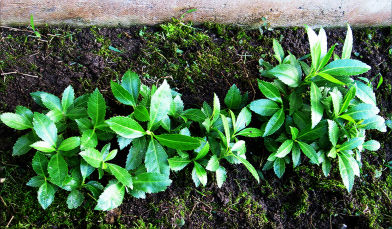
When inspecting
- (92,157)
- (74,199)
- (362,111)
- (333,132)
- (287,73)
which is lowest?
(74,199)

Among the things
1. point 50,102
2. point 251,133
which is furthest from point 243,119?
point 50,102

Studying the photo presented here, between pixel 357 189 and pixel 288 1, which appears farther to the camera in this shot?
pixel 288 1

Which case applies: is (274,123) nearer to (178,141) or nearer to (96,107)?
(178,141)

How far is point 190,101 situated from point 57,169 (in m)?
0.92

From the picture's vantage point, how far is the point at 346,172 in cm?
211

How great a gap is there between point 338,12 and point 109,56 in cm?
172

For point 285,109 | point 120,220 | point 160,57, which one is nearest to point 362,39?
point 285,109

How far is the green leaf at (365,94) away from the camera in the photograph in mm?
2221

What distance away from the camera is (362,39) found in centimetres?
278

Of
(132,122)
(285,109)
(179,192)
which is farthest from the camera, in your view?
(285,109)

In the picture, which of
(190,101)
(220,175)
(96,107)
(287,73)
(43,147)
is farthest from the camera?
(190,101)

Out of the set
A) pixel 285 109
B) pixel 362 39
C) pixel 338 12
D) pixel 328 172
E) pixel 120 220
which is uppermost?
pixel 338 12

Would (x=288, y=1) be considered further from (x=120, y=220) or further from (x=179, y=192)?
(x=120, y=220)

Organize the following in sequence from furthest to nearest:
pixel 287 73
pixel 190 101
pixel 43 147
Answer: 1. pixel 190 101
2. pixel 287 73
3. pixel 43 147
